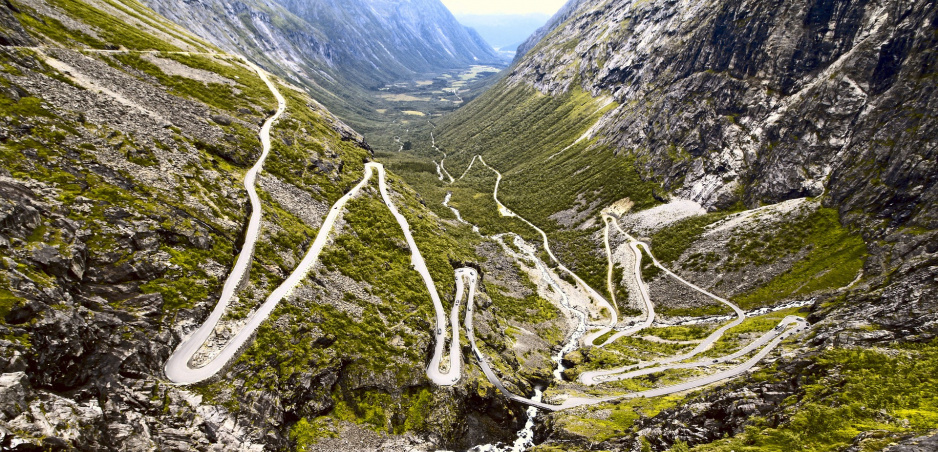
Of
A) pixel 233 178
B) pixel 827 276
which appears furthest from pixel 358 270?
pixel 827 276

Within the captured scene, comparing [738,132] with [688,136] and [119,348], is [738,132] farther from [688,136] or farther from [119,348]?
[119,348]

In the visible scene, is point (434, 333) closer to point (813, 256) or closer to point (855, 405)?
point (855, 405)

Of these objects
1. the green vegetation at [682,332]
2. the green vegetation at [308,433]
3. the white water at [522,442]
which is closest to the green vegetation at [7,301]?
the green vegetation at [308,433]

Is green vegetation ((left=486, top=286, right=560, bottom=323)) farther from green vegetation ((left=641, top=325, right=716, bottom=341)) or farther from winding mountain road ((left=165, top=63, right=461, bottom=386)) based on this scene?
green vegetation ((left=641, top=325, right=716, bottom=341))

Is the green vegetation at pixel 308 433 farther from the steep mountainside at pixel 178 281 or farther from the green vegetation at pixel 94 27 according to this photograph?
the green vegetation at pixel 94 27

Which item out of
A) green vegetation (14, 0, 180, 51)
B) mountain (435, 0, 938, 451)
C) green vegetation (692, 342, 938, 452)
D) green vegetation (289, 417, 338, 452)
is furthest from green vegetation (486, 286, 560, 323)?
green vegetation (14, 0, 180, 51)

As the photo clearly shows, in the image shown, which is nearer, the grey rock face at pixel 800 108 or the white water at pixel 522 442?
the white water at pixel 522 442

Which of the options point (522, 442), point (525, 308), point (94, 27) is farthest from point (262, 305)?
point (94, 27)
